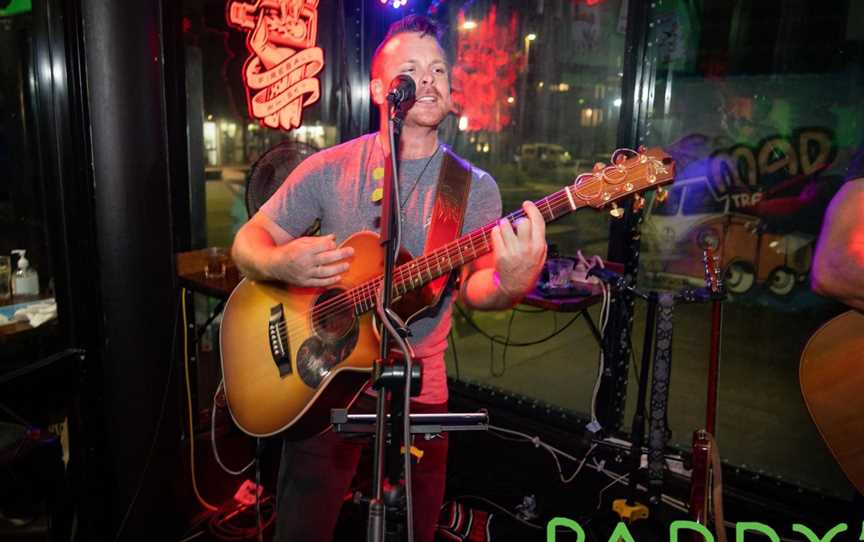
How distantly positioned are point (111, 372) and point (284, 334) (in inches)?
48.6

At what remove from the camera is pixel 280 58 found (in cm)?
422

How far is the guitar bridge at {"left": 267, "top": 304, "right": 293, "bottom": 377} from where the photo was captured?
222cm

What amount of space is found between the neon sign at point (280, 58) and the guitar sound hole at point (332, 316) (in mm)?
2497

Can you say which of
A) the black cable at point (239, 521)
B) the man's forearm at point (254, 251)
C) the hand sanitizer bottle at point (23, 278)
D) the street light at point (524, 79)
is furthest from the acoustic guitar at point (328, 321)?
A: the street light at point (524, 79)

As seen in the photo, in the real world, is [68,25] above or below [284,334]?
above

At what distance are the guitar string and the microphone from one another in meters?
0.58

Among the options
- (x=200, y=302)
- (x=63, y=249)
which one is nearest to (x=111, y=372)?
(x=63, y=249)

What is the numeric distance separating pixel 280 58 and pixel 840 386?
12.3 feet

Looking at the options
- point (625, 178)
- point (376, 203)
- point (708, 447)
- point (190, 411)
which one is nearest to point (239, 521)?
point (190, 411)

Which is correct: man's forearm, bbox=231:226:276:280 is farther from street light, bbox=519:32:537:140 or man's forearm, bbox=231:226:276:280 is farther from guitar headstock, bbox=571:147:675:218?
street light, bbox=519:32:537:140

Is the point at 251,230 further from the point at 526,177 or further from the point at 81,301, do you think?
the point at 526,177

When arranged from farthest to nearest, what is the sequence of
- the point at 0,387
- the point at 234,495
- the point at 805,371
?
1. the point at 234,495
2. the point at 0,387
3. the point at 805,371

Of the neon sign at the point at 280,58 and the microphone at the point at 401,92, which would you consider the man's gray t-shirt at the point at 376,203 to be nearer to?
the microphone at the point at 401,92

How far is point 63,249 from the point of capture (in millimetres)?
2924
